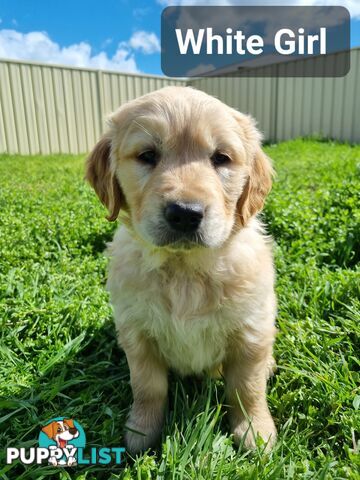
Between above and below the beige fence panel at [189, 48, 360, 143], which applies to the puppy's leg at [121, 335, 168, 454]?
A: below

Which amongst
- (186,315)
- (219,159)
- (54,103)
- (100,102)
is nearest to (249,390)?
(186,315)

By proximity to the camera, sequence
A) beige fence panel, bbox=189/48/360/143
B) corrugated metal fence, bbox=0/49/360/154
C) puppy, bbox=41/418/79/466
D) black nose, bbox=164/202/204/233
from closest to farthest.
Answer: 1. black nose, bbox=164/202/204/233
2. puppy, bbox=41/418/79/466
3. beige fence panel, bbox=189/48/360/143
4. corrugated metal fence, bbox=0/49/360/154

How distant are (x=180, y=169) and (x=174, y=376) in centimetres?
107

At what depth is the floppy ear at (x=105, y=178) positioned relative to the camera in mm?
1861

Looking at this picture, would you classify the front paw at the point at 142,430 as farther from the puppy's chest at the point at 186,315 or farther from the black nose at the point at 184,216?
the black nose at the point at 184,216

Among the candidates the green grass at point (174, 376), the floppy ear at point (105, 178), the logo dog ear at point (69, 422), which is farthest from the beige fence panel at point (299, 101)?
the logo dog ear at point (69, 422)

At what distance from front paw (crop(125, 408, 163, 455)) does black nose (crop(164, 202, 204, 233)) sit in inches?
34.0

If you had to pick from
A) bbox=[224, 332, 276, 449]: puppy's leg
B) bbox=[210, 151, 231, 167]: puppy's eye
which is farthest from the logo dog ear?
bbox=[210, 151, 231, 167]: puppy's eye

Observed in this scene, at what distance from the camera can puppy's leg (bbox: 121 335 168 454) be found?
177cm

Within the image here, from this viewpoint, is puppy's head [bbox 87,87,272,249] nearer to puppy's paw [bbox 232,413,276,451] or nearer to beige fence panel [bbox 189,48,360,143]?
puppy's paw [bbox 232,413,276,451]

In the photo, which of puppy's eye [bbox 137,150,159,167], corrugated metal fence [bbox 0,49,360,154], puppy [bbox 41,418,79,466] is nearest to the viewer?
puppy [bbox 41,418,79,466]

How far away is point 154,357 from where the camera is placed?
1843 mm

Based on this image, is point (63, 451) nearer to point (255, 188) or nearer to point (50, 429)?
point (50, 429)

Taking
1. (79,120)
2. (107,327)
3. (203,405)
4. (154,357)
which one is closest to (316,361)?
(203,405)
